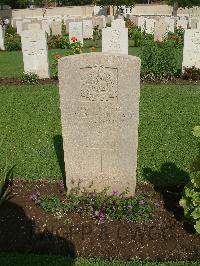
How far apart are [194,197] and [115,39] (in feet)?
32.0

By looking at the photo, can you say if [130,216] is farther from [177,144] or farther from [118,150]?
[177,144]

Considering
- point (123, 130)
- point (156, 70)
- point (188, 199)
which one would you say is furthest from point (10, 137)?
point (156, 70)

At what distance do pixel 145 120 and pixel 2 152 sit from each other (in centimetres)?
316

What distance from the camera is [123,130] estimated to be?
4.40 metres

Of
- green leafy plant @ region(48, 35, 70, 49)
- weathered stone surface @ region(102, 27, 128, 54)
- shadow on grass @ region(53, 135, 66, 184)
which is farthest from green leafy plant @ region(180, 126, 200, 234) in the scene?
green leafy plant @ region(48, 35, 70, 49)

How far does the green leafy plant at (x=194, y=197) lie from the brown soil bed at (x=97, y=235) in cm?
31

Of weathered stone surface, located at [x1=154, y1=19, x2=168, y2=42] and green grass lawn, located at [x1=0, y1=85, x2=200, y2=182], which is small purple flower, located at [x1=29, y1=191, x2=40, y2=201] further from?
weathered stone surface, located at [x1=154, y1=19, x2=168, y2=42]

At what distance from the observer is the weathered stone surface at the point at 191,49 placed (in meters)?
11.4

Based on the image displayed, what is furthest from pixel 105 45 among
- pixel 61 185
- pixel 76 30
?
pixel 61 185

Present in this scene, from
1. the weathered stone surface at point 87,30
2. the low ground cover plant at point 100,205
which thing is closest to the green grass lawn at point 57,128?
the low ground cover plant at point 100,205

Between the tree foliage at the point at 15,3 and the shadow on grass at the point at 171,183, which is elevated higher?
the tree foliage at the point at 15,3

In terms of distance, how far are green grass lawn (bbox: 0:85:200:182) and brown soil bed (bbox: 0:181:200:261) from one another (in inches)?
40.4

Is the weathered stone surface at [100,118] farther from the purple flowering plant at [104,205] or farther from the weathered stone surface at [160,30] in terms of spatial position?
the weathered stone surface at [160,30]

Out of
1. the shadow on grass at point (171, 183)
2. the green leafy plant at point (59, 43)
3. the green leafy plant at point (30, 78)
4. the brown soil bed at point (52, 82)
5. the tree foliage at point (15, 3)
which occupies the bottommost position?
the shadow on grass at point (171, 183)
